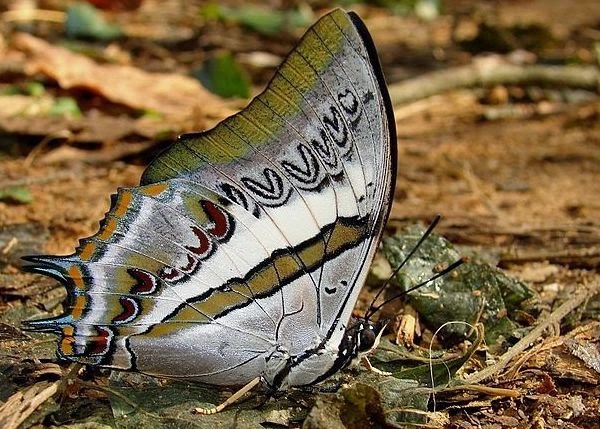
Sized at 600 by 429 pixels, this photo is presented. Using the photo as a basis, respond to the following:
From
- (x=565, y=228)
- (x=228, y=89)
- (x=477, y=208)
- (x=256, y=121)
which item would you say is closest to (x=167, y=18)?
(x=228, y=89)

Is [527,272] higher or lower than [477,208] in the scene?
lower

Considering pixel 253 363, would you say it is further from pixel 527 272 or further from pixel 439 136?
pixel 439 136

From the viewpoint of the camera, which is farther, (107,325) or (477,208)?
(477,208)

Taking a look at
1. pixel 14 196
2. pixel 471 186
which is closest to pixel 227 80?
pixel 471 186

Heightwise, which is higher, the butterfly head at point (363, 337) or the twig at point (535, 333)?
the twig at point (535, 333)

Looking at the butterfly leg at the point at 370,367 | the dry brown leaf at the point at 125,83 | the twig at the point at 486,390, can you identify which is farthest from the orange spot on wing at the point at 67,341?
the dry brown leaf at the point at 125,83

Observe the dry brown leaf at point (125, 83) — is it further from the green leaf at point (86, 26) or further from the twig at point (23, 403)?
the twig at point (23, 403)

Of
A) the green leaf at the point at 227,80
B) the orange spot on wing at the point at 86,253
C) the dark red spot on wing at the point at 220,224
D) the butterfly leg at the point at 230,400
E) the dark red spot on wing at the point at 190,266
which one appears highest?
the green leaf at the point at 227,80

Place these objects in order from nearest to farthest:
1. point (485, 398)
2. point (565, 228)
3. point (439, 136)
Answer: point (485, 398) → point (565, 228) → point (439, 136)
